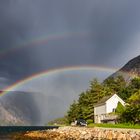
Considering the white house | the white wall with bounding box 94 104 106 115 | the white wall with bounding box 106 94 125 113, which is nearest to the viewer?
the white house

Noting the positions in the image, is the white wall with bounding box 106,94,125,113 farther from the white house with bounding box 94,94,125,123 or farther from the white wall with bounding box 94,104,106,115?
the white wall with bounding box 94,104,106,115

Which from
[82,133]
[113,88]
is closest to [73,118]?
→ [113,88]

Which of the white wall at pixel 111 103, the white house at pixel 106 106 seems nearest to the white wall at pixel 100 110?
the white house at pixel 106 106

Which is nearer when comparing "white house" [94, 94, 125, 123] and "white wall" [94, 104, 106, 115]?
"white house" [94, 94, 125, 123]

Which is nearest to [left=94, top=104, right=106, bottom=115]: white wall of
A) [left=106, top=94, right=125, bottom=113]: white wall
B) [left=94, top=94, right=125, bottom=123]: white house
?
[left=94, top=94, right=125, bottom=123]: white house

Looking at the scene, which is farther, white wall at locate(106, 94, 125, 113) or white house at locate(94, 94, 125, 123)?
white wall at locate(106, 94, 125, 113)

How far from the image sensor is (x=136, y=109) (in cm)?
7844

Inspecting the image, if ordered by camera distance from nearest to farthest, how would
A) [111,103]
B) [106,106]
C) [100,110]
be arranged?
[106,106] → [111,103] → [100,110]

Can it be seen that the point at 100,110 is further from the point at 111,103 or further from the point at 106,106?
the point at 111,103

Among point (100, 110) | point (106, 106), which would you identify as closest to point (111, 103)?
point (106, 106)

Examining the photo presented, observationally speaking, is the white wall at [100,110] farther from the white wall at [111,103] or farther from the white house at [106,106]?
the white wall at [111,103]

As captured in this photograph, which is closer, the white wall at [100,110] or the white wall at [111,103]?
the white wall at [111,103]

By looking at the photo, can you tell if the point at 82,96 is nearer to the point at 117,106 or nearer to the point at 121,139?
the point at 117,106

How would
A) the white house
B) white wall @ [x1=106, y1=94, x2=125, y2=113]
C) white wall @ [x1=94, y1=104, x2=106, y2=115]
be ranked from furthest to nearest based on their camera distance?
white wall @ [x1=94, y1=104, x2=106, y2=115] < white wall @ [x1=106, y1=94, x2=125, y2=113] < the white house
